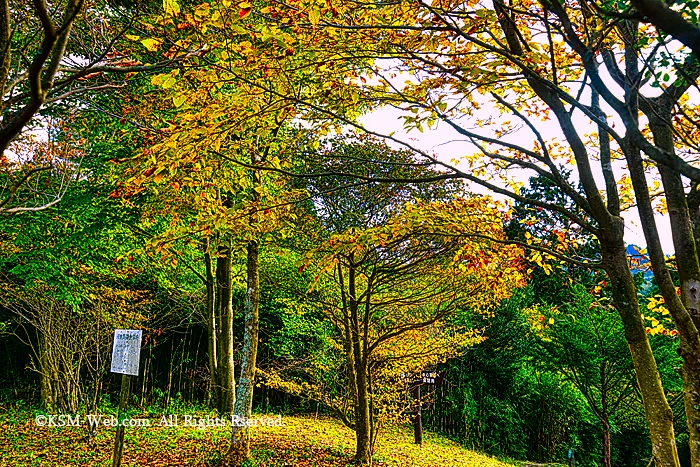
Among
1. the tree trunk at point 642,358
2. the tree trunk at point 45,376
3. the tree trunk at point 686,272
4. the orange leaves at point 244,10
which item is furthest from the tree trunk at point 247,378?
the tree trunk at point 45,376

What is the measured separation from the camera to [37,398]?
9.65 m

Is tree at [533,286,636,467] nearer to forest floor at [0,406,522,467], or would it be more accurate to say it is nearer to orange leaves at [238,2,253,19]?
forest floor at [0,406,522,467]

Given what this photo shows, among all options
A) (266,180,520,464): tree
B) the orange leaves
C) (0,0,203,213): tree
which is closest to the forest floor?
(266,180,520,464): tree

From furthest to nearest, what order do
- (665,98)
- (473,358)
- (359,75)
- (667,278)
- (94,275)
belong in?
(473,358)
(94,275)
(359,75)
(665,98)
(667,278)

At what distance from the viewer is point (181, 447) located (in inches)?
235

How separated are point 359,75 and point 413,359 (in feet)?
14.6

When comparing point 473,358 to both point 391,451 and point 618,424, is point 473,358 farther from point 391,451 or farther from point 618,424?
point 391,451

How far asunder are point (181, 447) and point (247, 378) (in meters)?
1.61

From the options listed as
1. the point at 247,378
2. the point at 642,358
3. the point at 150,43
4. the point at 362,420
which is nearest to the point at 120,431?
the point at 247,378

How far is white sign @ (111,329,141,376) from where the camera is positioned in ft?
13.8

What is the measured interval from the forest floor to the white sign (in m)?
1.51

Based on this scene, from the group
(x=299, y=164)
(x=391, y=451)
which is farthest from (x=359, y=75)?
(x=391, y=451)

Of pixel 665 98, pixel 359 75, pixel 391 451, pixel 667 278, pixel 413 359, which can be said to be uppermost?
pixel 359 75

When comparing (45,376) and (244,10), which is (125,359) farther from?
(45,376)
